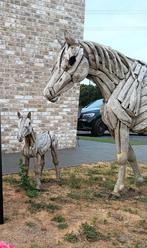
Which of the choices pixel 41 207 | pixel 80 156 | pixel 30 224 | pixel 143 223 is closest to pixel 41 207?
pixel 41 207

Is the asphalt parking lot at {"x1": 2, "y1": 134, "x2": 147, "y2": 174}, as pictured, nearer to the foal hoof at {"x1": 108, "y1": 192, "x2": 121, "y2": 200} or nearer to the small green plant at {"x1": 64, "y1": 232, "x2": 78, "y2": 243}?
the foal hoof at {"x1": 108, "y1": 192, "x2": 121, "y2": 200}

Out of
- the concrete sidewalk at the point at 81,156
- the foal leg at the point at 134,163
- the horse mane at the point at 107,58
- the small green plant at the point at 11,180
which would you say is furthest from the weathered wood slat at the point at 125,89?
the concrete sidewalk at the point at 81,156

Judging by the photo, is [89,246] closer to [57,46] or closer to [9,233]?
[9,233]

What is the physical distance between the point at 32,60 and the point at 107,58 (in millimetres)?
5376

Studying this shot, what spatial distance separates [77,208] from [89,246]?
53.5 inches

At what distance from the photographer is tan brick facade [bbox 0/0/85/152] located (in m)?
10.7

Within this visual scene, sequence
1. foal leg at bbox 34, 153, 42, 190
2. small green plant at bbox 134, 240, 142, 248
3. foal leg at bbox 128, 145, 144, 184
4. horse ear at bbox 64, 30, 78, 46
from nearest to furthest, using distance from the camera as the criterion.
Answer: small green plant at bbox 134, 240, 142, 248 → horse ear at bbox 64, 30, 78, 46 → foal leg at bbox 34, 153, 42, 190 → foal leg at bbox 128, 145, 144, 184

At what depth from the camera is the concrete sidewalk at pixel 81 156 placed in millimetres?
9359

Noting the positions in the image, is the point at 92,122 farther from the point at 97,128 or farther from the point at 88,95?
the point at 88,95

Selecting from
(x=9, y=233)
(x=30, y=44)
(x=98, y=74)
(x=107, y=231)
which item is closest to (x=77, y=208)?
(x=107, y=231)

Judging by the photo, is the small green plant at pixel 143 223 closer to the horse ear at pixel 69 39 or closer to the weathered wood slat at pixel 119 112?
the weathered wood slat at pixel 119 112

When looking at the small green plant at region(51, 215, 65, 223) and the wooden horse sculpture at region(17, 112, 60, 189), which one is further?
the wooden horse sculpture at region(17, 112, 60, 189)

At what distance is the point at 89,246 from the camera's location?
14.7 feet

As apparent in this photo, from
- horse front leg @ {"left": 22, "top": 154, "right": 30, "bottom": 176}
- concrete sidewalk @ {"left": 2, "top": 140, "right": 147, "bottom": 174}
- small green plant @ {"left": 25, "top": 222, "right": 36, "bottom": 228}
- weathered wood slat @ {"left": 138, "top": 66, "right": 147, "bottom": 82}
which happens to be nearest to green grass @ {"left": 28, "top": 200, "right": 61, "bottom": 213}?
small green plant @ {"left": 25, "top": 222, "right": 36, "bottom": 228}
